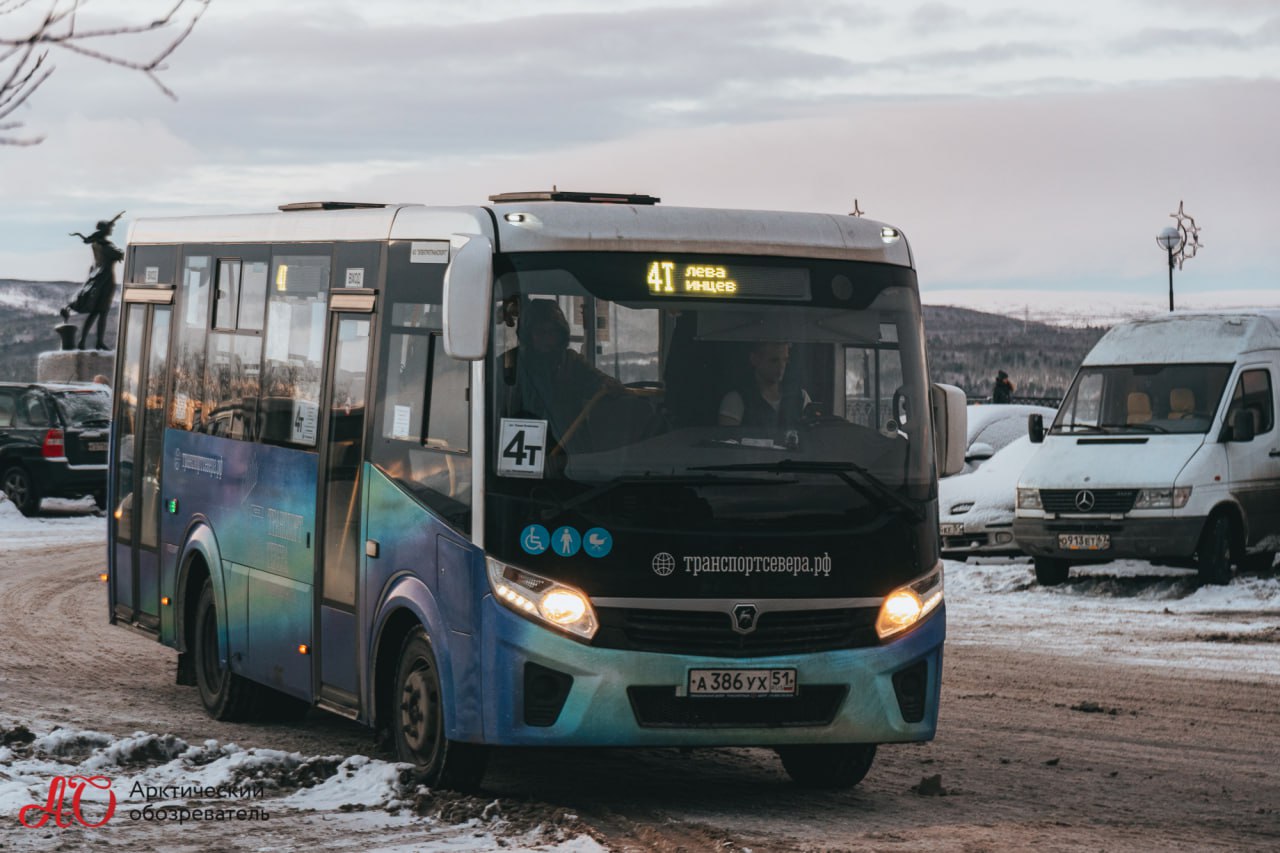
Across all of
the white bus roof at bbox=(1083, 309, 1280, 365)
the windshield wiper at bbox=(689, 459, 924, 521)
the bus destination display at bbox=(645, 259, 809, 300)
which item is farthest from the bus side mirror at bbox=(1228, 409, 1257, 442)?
the bus destination display at bbox=(645, 259, 809, 300)

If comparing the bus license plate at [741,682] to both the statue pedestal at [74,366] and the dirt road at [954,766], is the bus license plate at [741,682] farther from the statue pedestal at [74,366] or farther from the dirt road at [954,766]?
the statue pedestal at [74,366]

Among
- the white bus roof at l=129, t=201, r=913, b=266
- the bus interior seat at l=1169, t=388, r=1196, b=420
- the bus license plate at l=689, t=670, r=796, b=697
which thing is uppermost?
the white bus roof at l=129, t=201, r=913, b=266

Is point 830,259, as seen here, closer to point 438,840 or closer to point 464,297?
point 464,297

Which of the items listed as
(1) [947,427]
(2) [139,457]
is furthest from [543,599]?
(2) [139,457]

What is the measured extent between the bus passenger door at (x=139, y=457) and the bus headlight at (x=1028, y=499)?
9.82 m

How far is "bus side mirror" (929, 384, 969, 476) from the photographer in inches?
402

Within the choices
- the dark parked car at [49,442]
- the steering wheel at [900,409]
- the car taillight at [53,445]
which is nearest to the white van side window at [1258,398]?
the steering wheel at [900,409]

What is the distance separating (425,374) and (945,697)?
5.08m

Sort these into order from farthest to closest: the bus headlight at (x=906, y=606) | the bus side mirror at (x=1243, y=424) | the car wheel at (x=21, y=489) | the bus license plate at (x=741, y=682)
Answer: the car wheel at (x=21, y=489) < the bus side mirror at (x=1243, y=424) < the bus headlight at (x=906, y=606) < the bus license plate at (x=741, y=682)

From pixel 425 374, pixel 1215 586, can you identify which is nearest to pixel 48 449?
pixel 1215 586

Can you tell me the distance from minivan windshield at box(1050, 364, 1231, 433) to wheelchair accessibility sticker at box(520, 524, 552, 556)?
43.0 feet

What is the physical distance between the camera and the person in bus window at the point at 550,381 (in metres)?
9.42

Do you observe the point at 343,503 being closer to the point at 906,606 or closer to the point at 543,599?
the point at 543,599

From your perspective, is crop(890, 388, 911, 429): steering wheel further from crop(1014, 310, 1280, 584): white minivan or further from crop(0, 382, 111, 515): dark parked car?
crop(0, 382, 111, 515): dark parked car
